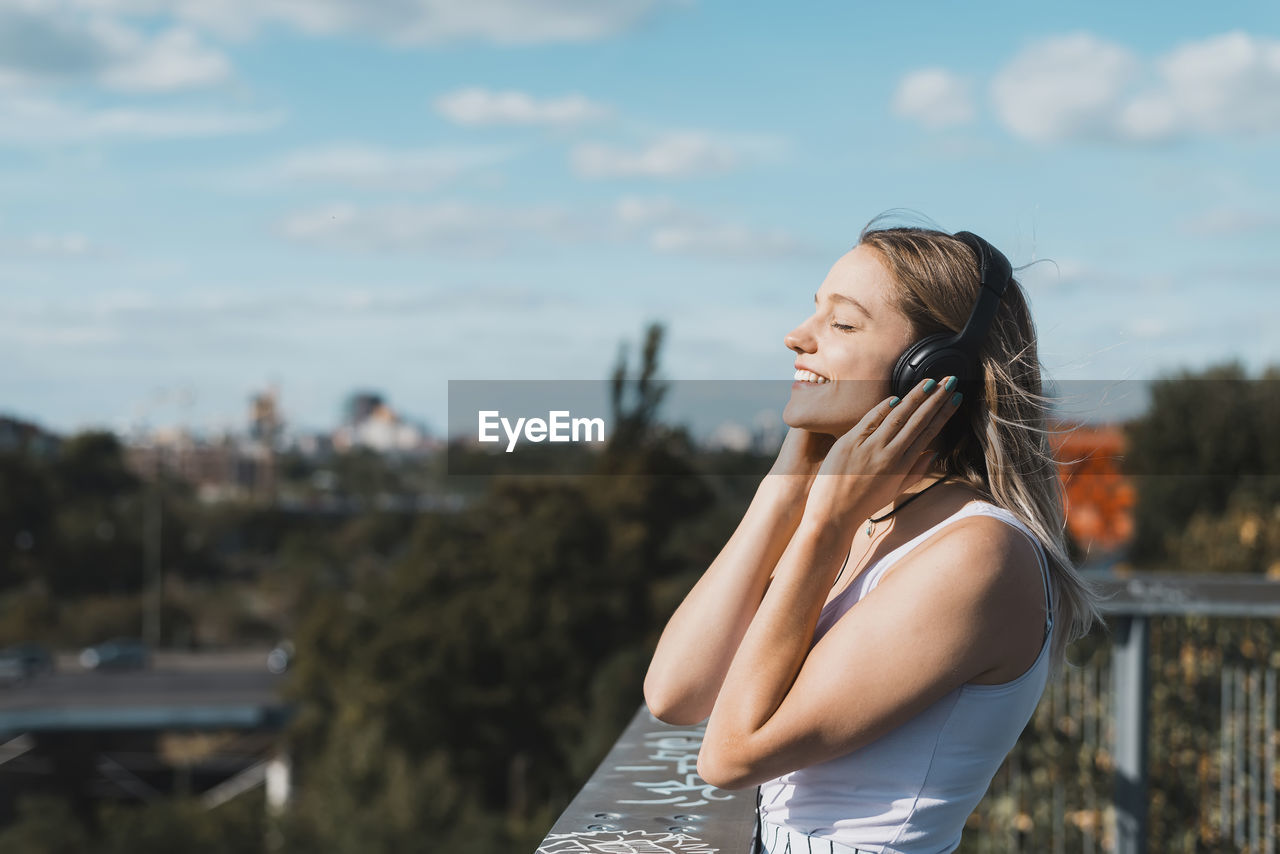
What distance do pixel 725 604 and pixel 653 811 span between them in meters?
0.25

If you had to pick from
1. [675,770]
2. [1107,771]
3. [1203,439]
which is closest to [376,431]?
[1203,439]

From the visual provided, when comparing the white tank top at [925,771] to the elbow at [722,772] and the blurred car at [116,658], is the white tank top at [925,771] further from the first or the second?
the blurred car at [116,658]

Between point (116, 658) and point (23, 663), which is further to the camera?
point (116, 658)

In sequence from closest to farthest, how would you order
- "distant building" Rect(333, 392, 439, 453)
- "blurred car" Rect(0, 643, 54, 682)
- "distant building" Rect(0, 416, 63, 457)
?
"blurred car" Rect(0, 643, 54, 682)
"distant building" Rect(0, 416, 63, 457)
"distant building" Rect(333, 392, 439, 453)

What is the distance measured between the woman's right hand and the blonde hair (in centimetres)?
15

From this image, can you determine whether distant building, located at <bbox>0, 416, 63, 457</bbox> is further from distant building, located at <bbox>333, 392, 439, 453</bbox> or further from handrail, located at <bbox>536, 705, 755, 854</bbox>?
handrail, located at <bbox>536, 705, 755, 854</bbox>

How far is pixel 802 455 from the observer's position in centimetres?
144

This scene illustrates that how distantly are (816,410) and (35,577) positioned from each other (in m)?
45.6

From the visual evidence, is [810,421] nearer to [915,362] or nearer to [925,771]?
[915,362]

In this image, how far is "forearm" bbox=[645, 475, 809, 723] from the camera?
4.58ft

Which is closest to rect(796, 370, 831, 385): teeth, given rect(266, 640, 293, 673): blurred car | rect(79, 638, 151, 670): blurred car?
rect(266, 640, 293, 673): blurred car

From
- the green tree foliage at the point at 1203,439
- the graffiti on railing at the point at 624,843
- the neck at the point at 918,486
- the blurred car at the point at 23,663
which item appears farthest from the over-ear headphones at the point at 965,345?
the blurred car at the point at 23,663

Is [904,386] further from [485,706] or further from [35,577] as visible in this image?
[35,577]

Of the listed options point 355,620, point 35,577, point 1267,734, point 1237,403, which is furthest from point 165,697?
point 1267,734
